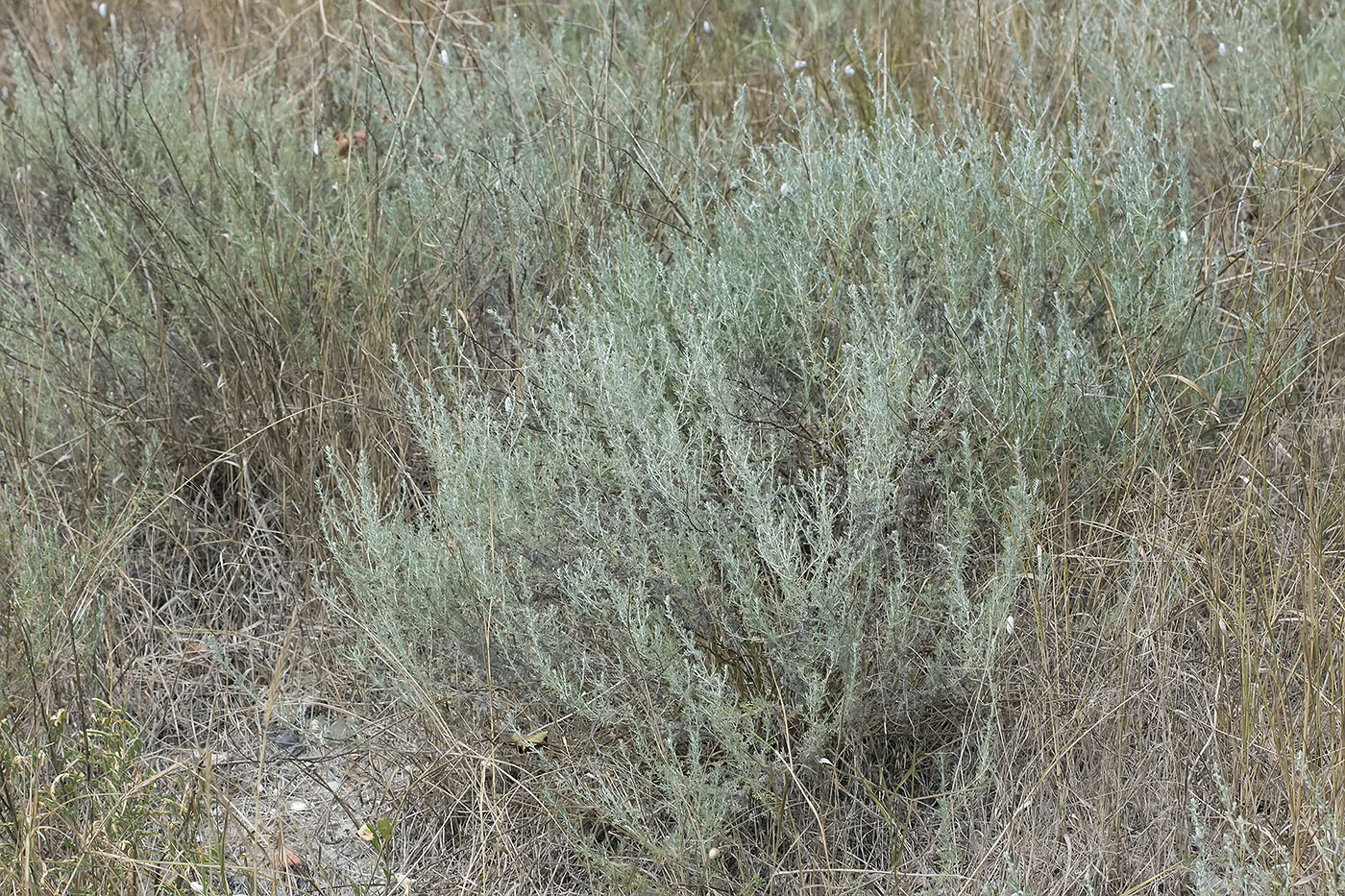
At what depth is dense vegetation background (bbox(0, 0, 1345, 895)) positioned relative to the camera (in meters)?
2.04

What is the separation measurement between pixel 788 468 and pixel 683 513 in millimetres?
387

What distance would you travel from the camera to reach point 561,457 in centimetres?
229

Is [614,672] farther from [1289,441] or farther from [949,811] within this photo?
[1289,441]

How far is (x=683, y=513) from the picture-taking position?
211 cm

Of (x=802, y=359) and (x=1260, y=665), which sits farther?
(x=802, y=359)

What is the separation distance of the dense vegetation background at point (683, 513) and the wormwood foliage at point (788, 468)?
0.02 m

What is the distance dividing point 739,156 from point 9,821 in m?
2.46

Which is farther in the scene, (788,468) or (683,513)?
(788,468)

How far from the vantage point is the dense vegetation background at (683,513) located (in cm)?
204

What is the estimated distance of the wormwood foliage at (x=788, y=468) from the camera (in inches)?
81.4

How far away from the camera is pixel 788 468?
2.43 m

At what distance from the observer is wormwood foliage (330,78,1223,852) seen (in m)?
2.07

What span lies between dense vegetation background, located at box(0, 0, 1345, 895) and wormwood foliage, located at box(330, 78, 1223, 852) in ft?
0.05

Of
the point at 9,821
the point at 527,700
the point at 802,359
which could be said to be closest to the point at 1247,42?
the point at 802,359
